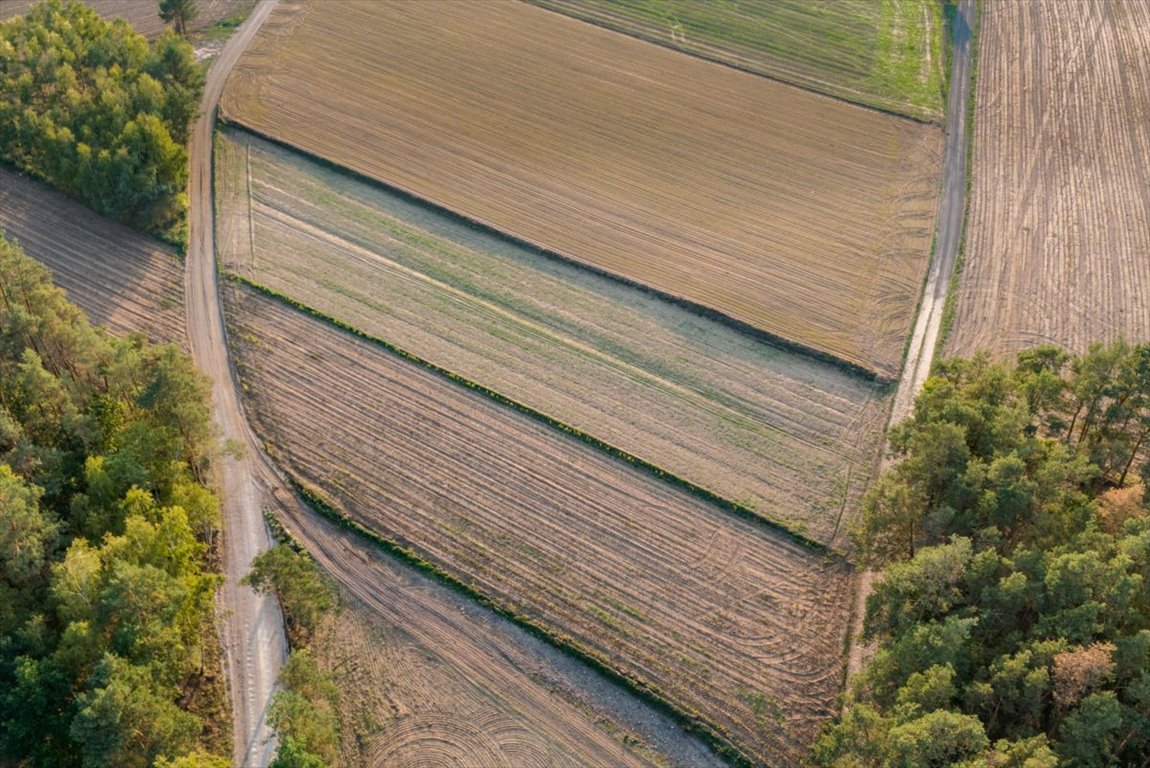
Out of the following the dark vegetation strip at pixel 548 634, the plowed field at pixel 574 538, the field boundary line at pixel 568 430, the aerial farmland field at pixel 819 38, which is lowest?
the dark vegetation strip at pixel 548 634

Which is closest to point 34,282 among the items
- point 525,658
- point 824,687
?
point 525,658

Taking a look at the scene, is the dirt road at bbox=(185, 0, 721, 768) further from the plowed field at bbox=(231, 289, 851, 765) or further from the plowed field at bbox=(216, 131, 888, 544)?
the plowed field at bbox=(216, 131, 888, 544)

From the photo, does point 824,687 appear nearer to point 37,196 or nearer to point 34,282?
point 34,282

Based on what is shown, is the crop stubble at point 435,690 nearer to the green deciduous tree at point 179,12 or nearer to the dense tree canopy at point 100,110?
the dense tree canopy at point 100,110

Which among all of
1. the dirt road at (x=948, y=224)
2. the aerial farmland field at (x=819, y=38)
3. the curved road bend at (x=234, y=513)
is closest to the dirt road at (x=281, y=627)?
the curved road bend at (x=234, y=513)

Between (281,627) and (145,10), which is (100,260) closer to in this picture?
(281,627)

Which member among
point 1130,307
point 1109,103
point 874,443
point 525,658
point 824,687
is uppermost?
point 1109,103
